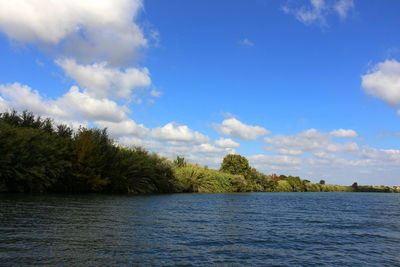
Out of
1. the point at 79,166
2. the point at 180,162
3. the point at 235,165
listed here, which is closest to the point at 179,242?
the point at 79,166

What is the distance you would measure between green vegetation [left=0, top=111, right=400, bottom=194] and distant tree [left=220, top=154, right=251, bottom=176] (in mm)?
25109

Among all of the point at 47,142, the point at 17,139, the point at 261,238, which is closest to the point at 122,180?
the point at 47,142

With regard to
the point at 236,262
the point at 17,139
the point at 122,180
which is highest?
the point at 17,139

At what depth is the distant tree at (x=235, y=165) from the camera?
117125 millimetres

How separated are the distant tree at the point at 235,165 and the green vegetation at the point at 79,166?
2511 cm

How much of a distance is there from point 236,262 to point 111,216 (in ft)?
46.3

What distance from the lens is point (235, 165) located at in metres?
117

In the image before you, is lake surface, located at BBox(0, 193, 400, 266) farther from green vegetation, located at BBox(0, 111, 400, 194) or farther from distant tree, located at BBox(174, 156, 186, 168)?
distant tree, located at BBox(174, 156, 186, 168)

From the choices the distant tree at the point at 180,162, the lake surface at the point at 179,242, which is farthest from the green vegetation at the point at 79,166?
the lake surface at the point at 179,242

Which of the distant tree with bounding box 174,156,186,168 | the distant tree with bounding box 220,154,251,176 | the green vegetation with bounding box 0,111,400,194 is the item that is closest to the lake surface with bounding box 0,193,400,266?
the green vegetation with bounding box 0,111,400,194

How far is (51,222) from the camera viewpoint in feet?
65.0

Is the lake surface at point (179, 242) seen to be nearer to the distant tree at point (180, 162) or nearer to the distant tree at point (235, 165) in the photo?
the distant tree at point (180, 162)

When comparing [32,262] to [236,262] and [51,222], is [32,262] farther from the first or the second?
[51,222]

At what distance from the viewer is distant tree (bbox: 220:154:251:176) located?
117 meters
